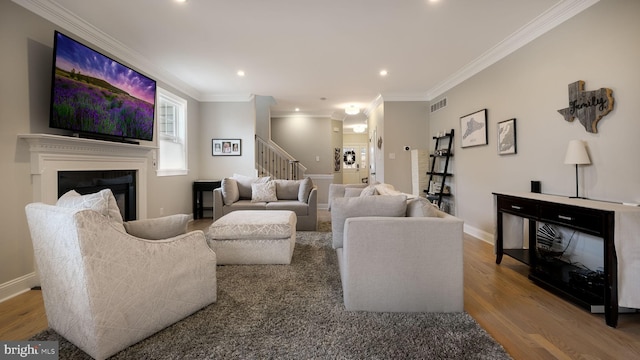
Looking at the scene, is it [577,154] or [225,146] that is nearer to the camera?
[577,154]

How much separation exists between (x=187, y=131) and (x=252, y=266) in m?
3.55

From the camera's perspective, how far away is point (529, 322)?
1887 millimetres

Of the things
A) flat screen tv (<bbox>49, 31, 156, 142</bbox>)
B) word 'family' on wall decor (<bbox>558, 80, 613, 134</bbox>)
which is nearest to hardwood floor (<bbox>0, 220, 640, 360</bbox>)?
word 'family' on wall decor (<bbox>558, 80, 613, 134</bbox>)

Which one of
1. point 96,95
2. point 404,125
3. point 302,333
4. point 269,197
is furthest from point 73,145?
point 404,125

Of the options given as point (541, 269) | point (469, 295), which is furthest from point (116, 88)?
point (541, 269)

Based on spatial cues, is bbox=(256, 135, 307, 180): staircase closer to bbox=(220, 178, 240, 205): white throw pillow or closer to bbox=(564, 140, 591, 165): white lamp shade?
bbox=(220, 178, 240, 205): white throw pillow

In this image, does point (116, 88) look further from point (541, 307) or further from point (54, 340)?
point (541, 307)

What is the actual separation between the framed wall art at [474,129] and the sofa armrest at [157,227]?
3.96 metres

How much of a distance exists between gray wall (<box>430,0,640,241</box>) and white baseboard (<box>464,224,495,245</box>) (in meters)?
0.01

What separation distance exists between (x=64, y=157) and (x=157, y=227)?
171cm

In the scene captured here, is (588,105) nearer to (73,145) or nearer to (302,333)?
(302,333)

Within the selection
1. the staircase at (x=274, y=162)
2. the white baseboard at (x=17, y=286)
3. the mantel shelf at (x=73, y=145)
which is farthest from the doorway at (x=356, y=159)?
the white baseboard at (x=17, y=286)

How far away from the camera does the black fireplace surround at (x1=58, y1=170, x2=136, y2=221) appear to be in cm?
274

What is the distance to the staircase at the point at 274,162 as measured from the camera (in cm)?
656
